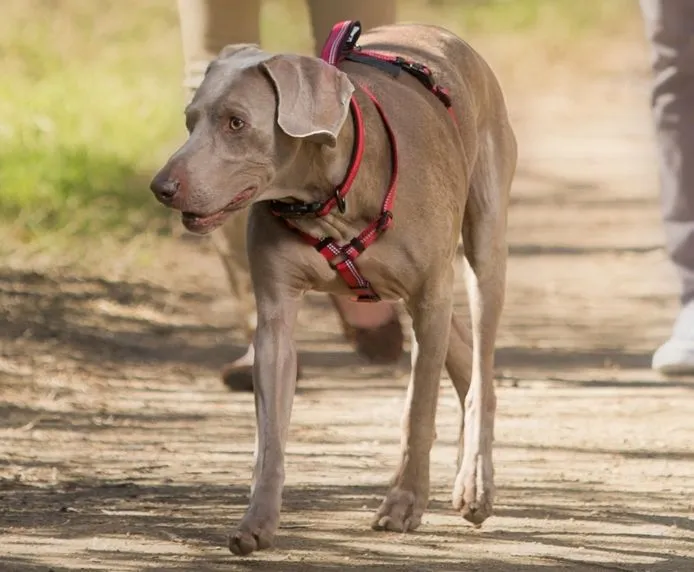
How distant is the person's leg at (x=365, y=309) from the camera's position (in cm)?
631

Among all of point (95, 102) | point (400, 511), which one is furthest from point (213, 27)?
point (95, 102)

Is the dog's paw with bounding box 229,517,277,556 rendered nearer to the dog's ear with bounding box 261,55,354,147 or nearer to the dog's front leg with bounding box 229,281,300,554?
the dog's front leg with bounding box 229,281,300,554

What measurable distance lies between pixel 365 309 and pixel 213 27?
3.74 feet

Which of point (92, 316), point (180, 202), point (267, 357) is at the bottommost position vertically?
point (92, 316)

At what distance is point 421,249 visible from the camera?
4.68 meters

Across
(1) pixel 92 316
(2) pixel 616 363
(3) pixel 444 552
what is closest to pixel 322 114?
(3) pixel 444 552

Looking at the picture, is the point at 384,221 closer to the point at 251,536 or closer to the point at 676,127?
the point at 251,536

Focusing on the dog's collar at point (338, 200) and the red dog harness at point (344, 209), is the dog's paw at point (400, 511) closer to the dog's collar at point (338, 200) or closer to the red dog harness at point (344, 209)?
the red dog harness at point (344, 209)

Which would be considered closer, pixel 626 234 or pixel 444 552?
pixel 444 552

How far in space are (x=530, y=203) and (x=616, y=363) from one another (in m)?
4.01

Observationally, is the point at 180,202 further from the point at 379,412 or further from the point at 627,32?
the point at 627,32

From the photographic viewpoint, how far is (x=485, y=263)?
17.6ft

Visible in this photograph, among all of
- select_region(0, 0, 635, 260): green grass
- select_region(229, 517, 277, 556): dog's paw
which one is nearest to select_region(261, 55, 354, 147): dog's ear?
select_region(229, 517, 277, 556): dog's paw

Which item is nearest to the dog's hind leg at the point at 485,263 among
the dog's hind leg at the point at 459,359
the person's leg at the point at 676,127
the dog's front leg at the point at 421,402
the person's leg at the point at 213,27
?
the dog's hind leg at the point at 459,359
